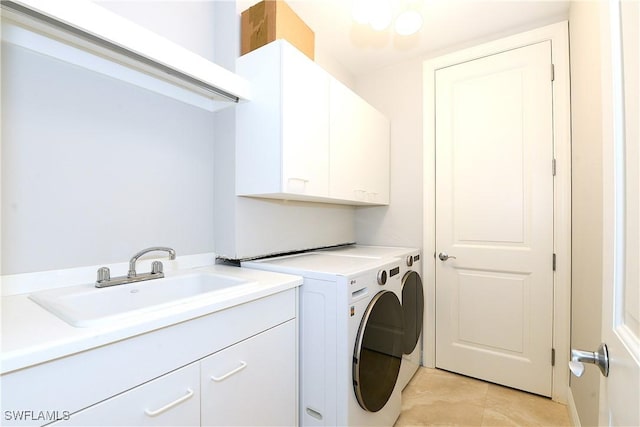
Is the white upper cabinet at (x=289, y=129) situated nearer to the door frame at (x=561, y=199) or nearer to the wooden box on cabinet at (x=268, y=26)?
the wooden box on cabinet at (x=268, y=26)

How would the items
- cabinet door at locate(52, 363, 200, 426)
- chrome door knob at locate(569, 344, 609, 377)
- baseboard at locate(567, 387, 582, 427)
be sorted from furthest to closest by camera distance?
baseboard at locate(567, 387, 582, 427) → cabinet door at locate(52, 363, 200, 426) → chrome door knob at locate(569, 344, 609, 377)

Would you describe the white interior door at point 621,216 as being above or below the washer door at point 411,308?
above

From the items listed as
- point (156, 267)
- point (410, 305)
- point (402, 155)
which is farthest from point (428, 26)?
point (156, 267)

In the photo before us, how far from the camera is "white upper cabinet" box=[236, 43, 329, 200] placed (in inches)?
56.8

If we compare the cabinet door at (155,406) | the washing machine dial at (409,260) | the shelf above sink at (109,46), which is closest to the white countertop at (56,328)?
the cabinet door at (155,406)

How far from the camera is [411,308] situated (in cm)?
200

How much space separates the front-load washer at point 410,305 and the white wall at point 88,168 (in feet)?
3.78

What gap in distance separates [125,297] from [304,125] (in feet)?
3.78

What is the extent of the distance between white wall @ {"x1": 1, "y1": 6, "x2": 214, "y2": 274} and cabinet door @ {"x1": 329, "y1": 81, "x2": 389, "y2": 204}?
0.81m

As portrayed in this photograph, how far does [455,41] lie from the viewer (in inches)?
88.5

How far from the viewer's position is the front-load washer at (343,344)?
4.10 ft

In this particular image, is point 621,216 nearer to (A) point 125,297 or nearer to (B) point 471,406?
(A) point 125,297

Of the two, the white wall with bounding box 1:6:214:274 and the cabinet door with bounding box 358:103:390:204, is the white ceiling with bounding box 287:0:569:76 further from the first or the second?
the white wall with bounding box 1:6:214:274

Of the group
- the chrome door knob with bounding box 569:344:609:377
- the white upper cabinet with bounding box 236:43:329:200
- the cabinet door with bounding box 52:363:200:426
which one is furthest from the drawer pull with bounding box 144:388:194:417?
the chrome door knob with bounding box 569:344:609:377
